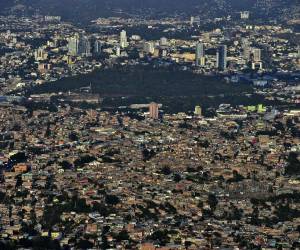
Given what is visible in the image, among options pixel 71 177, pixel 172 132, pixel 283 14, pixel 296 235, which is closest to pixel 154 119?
pixel 172 132

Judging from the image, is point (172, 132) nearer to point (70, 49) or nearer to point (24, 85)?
point (24, 85)

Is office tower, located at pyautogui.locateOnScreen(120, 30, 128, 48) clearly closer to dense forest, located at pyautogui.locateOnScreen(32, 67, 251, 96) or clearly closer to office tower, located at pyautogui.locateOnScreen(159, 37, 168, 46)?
office tower, located at pyautogui.locateOnScreen(159, 37, 168, 46)

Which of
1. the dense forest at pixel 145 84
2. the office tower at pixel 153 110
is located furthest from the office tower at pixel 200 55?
the office tower at pixel 153 110

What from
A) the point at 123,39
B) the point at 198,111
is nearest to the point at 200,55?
the point at 123,39

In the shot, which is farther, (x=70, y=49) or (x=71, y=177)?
(x=70, y=49)

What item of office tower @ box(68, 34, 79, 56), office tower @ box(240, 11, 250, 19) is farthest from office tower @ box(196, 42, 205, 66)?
office tower @ box(240, 11, 250, 19)

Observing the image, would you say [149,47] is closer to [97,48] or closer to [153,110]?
[97,48]
